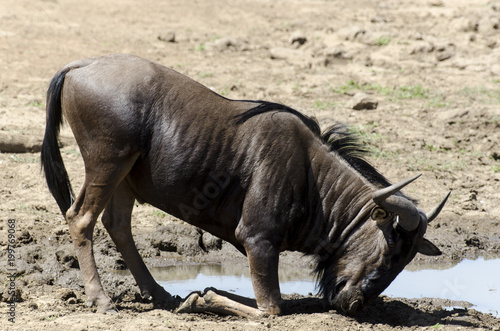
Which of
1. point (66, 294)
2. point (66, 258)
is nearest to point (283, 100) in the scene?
point (66, 258)

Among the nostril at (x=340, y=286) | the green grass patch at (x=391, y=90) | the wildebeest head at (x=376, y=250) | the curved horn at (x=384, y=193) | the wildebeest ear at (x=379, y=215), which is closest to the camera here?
the curved horn at (x=384, y=193)

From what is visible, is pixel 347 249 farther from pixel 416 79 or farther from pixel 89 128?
pixel 416 79

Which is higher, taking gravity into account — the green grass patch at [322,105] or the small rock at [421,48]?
the small rock at [421,48]

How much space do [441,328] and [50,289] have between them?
11.0 feet

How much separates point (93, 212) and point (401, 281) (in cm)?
343

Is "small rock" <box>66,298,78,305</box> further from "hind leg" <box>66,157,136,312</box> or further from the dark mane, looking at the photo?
the dark mane

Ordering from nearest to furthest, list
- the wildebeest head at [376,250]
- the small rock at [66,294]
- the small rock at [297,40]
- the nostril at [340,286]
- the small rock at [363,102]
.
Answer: the wildebeest head at [376,250]
the nostril at [340,286]
the small rock at [66,294]
the small rock at [363,102]
the small rock at [297,40]

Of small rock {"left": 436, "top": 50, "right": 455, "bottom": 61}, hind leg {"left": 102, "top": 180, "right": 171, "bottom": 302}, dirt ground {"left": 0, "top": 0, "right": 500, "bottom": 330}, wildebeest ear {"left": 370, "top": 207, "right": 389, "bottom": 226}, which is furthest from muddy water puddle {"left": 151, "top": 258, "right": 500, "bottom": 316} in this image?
small rock {"left": 436, "top": 50, "right": 455, "bottom": 61}

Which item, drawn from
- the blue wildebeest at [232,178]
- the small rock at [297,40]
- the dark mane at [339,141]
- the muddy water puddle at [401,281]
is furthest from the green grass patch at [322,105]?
the blue wildebeest at [232,178]

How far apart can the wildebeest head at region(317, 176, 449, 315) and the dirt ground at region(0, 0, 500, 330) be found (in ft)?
0.77

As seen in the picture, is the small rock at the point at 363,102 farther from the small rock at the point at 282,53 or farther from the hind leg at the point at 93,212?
the hind leg at the point at 93,212

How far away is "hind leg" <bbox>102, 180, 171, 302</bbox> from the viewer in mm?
6328

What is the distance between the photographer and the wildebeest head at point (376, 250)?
18.0 feet

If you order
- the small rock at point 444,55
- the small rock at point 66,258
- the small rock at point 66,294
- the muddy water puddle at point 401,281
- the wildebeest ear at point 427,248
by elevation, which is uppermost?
the wildebeest ear at point 427,248
